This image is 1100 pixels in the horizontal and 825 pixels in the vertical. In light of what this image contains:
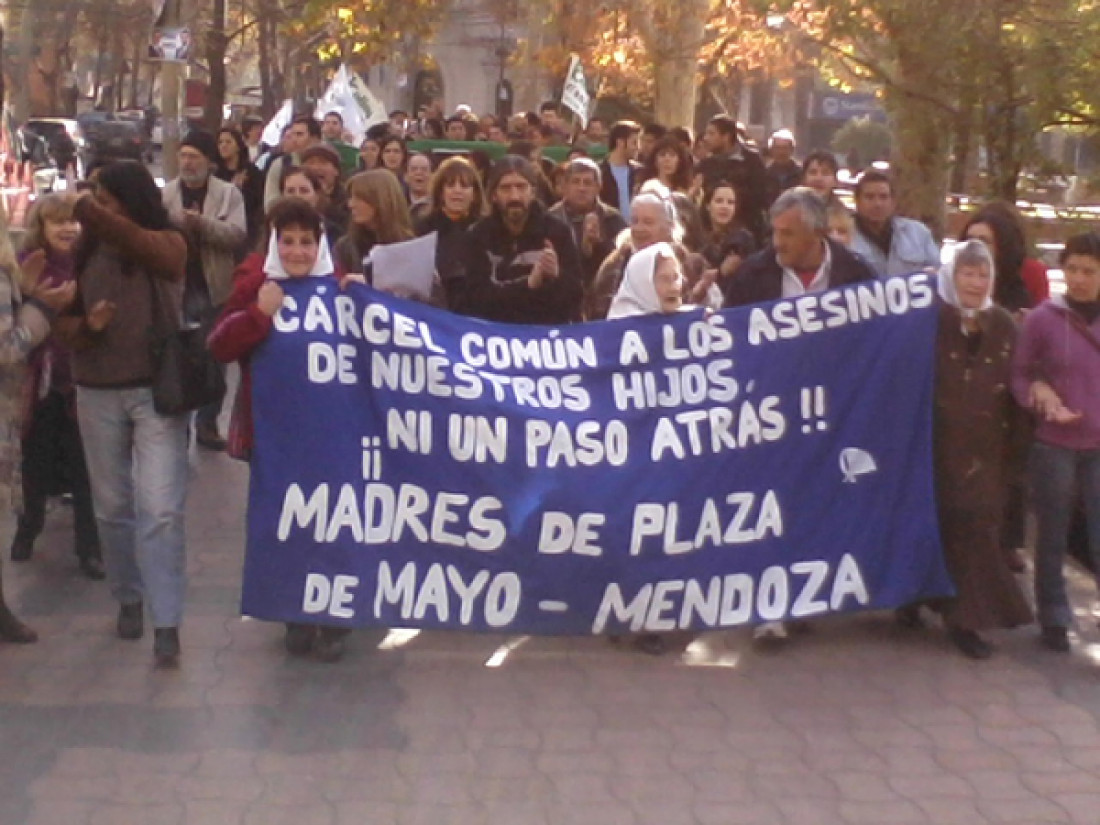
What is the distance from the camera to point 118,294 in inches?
263

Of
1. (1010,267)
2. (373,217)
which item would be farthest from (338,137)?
(1010,267)

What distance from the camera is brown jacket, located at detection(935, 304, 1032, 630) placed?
694cm

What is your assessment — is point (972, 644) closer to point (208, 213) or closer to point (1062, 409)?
point (1062, 409)

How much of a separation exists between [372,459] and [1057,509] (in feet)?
8.75

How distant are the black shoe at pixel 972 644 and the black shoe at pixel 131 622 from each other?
319 centimetres

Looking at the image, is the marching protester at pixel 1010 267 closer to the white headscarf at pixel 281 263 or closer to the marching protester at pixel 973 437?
the marching protester at pixel 973 437

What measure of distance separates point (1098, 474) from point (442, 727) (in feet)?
9.09

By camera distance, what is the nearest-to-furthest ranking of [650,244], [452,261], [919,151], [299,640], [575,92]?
[299,640] < [650,244] < [452,261] < [919,151] < [575,92]

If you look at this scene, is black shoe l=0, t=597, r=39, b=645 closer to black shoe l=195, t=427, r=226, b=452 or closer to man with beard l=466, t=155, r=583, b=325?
man with beard l=466, t=155, r=583, b=325

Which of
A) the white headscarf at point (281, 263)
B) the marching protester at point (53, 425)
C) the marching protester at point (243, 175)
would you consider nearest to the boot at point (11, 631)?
the marching protester at point (53, 425)

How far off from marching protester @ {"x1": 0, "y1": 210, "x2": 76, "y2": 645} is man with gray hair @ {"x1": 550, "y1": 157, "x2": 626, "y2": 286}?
148 inches

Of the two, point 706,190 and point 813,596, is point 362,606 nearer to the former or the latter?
point 813,596

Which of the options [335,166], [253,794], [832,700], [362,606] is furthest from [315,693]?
[335,166]

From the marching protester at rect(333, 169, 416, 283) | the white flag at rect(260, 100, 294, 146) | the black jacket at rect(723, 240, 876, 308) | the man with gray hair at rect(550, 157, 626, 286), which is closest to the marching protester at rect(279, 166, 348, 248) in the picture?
the marching protester at rect(333, 169, 416, 283)
